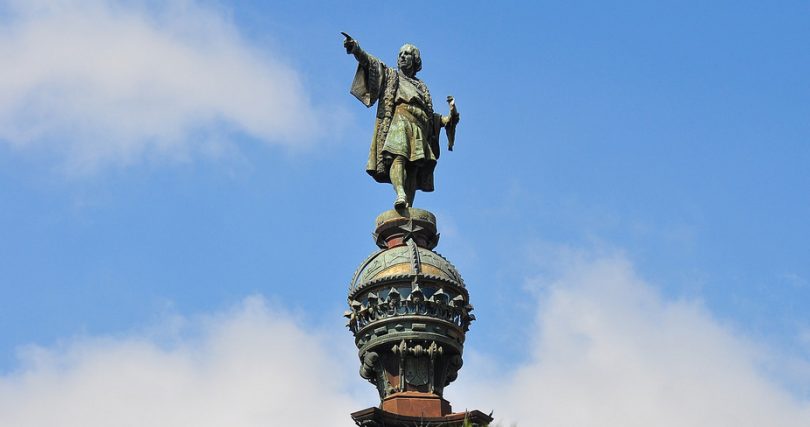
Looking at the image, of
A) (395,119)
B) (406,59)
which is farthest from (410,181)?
(406,59)

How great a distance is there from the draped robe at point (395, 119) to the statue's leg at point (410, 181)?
0.8 inches

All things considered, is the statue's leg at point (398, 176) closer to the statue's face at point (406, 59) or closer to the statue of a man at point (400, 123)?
the statue of a man at point (400, 123)

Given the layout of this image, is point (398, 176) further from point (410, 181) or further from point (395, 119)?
point (395, 119)

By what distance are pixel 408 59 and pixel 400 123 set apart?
40.4 inches

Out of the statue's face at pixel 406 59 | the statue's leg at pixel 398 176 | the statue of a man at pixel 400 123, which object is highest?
the statue's face at pixel 406 59

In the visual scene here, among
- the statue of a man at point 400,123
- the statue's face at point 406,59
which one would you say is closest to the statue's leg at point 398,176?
the statue of a man at point 400,123

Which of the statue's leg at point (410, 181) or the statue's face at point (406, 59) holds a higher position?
the statue's face at point (406, 59)

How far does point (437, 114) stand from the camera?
63.4ft

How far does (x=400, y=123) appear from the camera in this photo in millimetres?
18594

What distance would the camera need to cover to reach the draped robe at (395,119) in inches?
727

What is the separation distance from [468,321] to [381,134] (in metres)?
3.18

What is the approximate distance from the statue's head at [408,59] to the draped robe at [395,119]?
5.7 inches

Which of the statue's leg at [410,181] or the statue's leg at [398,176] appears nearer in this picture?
the statue's leg at [398,176]

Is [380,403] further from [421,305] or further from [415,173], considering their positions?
[415,173]
